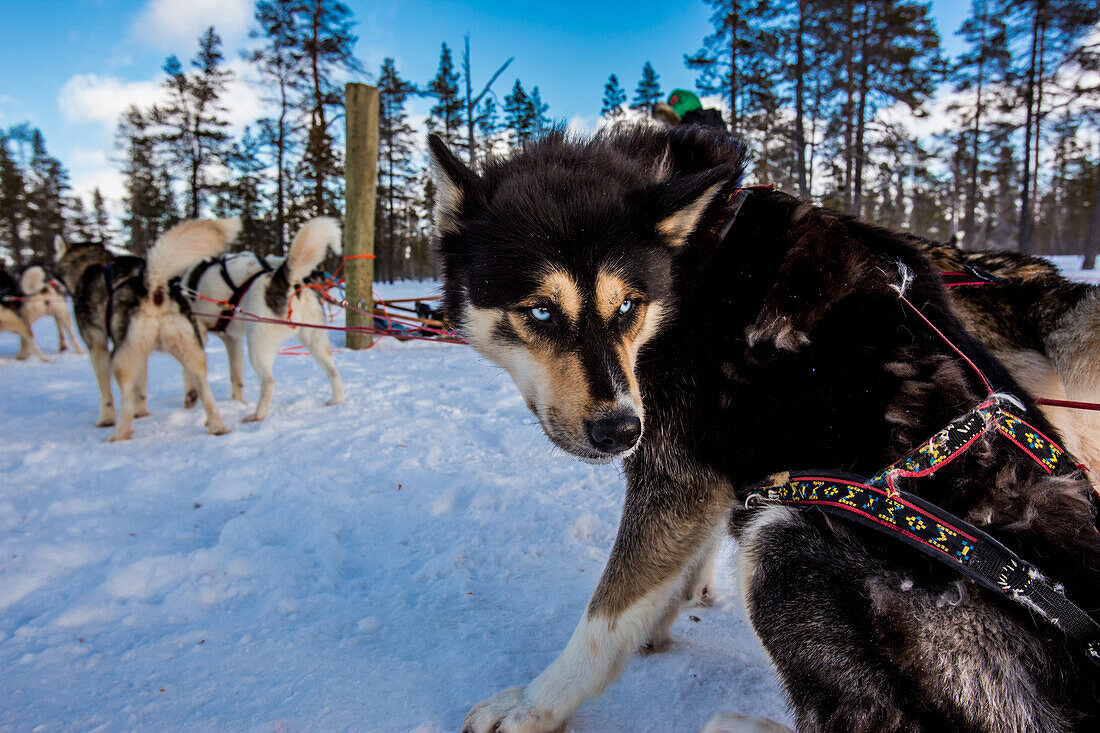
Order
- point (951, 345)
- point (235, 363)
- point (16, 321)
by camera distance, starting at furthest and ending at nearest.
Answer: point (16, 321) → point (235, 363) → point (951, 345)

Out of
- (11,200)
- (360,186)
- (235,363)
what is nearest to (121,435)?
(235,363)

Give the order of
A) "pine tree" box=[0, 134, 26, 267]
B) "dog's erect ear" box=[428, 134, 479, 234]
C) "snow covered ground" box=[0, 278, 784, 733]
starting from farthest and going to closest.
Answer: "pine tree" box=[0, 134, 26, 267] → "dog's erect ear" box=[428, 134, 479, 234] → "snow covered ground" box=[0, 278, 784, 733]

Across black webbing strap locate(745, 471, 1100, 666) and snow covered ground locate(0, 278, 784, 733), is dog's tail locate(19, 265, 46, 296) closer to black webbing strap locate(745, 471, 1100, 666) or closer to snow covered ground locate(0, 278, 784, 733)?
snow covered ground locate(0, 278, 784, 733)

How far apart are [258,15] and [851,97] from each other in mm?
23015

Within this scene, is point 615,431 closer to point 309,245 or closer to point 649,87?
point 309,245

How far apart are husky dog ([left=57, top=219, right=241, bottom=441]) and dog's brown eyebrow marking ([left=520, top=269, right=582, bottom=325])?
449 cm

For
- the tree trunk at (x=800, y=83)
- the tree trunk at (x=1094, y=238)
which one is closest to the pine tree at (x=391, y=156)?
the tree trunk at (x=800, y=83)

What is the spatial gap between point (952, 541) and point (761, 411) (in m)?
0.56

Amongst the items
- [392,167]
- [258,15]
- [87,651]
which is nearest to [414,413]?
[87,651]

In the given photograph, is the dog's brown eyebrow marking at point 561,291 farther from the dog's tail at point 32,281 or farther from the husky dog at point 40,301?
the dog's tail at point 32,281

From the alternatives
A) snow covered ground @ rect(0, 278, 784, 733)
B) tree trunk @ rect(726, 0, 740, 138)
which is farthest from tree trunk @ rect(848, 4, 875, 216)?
snow covered ground @ rect(0, 278, 784, 733)

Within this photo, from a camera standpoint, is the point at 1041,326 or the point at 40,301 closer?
the point at 1041,326

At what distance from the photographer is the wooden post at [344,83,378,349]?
797cm

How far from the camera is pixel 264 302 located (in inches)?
223
